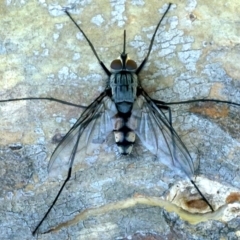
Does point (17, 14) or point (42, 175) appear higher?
point (17, 14)

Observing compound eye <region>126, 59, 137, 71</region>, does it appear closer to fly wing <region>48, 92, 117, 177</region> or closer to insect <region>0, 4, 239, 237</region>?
insect <region>0, 4, 239, 237</region>

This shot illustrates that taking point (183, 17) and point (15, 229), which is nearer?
point (15, 229)

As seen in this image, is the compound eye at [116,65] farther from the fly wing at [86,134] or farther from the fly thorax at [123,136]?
the fly thorax at [123,136]

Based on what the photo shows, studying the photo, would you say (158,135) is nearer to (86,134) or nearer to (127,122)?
(127,122)

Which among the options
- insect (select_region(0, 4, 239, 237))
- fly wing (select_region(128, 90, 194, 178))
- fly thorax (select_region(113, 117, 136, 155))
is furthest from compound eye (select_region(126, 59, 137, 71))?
fly thorax (select_region(113, 117, 136, 155))

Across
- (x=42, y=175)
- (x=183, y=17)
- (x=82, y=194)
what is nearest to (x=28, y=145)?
(x=42, y=175)

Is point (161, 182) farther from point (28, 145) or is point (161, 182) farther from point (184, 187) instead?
point (28, 145)
